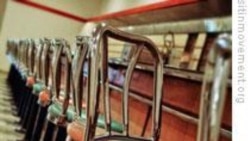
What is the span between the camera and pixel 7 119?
3934mm

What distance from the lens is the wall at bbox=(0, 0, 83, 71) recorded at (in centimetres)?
902

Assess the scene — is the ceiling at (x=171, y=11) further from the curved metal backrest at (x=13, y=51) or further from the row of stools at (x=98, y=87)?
the curved metal backrest at (x=13, y=51)

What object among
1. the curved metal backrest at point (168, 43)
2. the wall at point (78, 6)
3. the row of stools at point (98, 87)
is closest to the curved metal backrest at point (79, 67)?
the row of stools at point (98, 87)

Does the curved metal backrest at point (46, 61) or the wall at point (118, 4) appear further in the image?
the wall at point (118, 4)

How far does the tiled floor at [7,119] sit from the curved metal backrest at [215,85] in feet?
9.04

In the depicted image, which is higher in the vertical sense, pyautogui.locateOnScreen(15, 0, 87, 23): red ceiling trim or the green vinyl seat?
pyautogui.locateOnScreen(15, 0, 87, 23): red ceiling trim

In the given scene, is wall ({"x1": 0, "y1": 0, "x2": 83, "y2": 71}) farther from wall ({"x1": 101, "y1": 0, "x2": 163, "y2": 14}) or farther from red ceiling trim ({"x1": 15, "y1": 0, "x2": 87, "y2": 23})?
wall ({"x1": 101, "y1": 0, "x2": 163, "y2": 14})

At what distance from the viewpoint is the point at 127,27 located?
Answer: 21.1ft

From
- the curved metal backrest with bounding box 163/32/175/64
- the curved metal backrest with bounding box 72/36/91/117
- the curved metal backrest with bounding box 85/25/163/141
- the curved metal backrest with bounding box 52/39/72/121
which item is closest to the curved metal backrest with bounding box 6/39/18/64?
the curved metal backrest with bounding box 163/32/175/64

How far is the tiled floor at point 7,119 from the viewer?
3199 mm

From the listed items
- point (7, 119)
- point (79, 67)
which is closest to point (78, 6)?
point (7, 119)

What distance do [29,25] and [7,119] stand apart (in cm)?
566

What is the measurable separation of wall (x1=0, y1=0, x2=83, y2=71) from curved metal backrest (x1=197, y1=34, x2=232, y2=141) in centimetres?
890

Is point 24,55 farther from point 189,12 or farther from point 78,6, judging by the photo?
point 78,6
